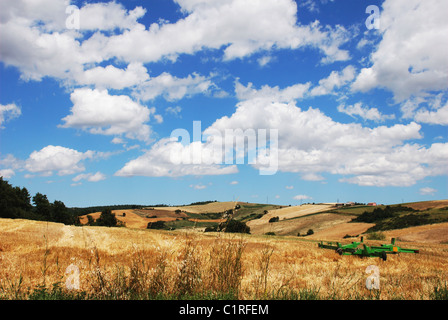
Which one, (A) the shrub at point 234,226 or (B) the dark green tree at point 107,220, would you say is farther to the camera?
(B) the dark green tree at point 107,220

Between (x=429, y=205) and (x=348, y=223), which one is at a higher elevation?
(x=429, y=205)

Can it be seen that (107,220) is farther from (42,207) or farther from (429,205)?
(429,205)

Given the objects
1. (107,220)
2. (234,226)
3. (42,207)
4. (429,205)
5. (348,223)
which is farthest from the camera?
(429,205)

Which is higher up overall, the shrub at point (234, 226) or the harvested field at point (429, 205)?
the shrub at point (234, 226)

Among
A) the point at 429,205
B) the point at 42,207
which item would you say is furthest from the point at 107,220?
the point at 429,205

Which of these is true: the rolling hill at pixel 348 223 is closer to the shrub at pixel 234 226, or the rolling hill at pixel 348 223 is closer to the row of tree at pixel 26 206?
the row of tree at pixel 26 206

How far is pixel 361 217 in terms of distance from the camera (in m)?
89.4

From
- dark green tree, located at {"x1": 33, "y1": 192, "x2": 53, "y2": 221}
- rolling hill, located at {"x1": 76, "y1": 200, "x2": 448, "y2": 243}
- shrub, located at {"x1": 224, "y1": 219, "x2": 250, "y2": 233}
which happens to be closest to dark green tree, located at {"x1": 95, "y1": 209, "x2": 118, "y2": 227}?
rolling hill, located at {"x1": 76, "y1": 200, "x2": 448, "y2": 243}

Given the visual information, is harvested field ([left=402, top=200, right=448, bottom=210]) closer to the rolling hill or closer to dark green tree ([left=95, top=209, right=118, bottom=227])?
the rolling hill

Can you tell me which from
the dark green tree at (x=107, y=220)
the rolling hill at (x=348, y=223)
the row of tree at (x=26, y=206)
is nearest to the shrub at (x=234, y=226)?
the rolling hill at (x=348, y=223)
